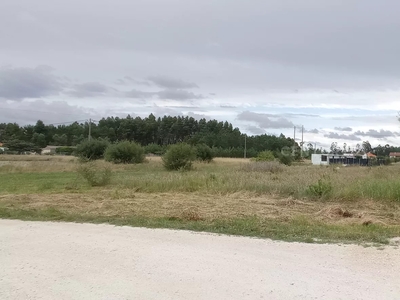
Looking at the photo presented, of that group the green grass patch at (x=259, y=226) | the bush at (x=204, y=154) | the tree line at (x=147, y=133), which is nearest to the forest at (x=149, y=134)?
the tree line at (x=147, y=133)

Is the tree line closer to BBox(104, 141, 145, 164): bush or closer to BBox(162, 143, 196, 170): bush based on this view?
BBox(104, 141, 145, 164): bush

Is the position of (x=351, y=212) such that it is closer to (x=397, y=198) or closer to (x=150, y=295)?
(x=397, y=198)

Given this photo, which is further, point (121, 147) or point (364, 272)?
point (121, 147)

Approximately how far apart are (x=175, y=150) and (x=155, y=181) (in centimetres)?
2063

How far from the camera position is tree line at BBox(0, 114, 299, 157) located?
109375 mm

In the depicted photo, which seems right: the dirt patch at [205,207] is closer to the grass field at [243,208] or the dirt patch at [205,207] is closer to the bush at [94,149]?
the grass field at [243,208]

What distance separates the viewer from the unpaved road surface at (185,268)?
491cm

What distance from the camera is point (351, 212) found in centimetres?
1200

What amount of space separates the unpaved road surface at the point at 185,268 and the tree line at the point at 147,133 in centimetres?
9508

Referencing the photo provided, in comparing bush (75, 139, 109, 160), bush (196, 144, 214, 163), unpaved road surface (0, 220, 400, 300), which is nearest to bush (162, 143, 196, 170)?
bush (196, 144, 214, 163)

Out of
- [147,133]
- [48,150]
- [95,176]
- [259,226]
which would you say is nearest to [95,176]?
[95,176]

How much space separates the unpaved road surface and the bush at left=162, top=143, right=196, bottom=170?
104 feet

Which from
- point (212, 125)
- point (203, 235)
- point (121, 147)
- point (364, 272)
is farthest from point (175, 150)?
point (212, 125)

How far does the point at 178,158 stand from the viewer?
3994 centimetres
